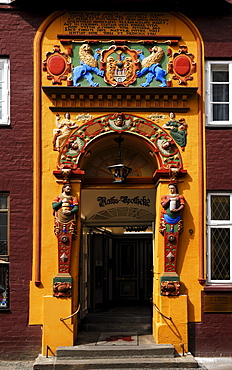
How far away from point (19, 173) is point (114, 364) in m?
4.50

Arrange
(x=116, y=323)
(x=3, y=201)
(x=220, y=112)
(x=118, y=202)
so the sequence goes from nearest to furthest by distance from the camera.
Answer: (x=3, y=201)
(x=220, y=112)
(x=116, y=323)
(x=118, y=202)

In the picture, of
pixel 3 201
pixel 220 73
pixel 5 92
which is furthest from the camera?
pixel 220 73

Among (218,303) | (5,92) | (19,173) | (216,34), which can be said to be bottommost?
(218,303)

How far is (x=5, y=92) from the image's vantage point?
468 inches

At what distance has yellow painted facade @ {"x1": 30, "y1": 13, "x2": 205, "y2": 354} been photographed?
11.2 m

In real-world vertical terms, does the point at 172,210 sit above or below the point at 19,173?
below

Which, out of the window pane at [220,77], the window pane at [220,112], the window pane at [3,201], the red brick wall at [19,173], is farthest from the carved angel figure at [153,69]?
the window pane at [3,201]

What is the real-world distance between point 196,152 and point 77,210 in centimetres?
292

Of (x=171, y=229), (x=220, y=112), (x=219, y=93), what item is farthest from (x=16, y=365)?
(x=219, y=93)

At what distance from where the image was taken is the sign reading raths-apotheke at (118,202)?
13109 mm

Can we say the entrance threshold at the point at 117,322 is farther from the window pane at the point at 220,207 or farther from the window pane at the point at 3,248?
the window pane at the point at 220,207

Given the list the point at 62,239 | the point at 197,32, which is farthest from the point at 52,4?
the point at 62,239

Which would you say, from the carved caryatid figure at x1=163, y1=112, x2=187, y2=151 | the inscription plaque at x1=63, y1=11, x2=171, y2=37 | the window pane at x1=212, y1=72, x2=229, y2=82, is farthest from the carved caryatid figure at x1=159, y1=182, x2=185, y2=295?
the inscription plaque at x1=63, y1=11, x2=171, y2=37

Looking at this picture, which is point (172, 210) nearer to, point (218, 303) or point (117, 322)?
point (218, 303)
